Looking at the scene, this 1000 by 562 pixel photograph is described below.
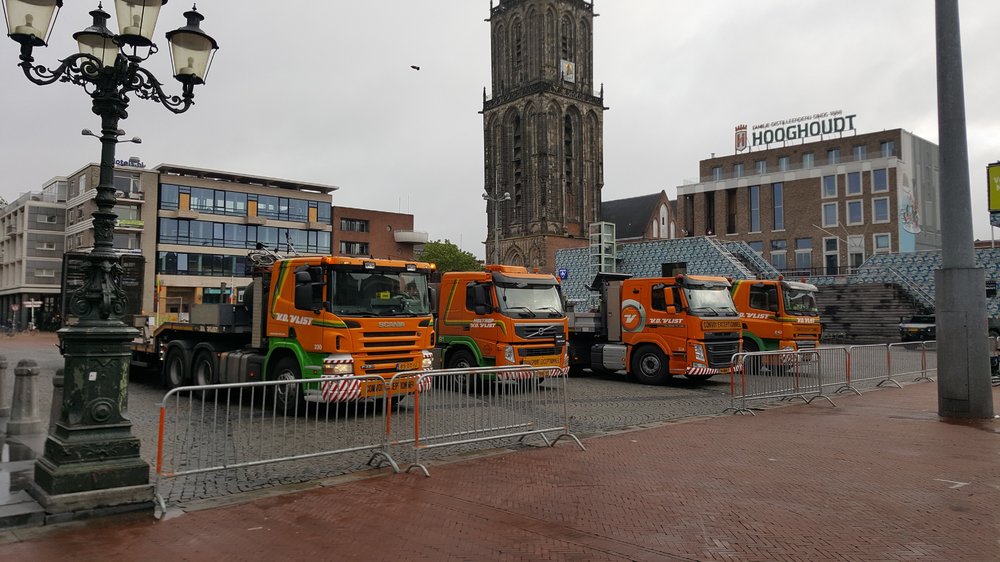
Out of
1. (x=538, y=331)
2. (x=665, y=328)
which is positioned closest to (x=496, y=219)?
(x=665, y=328)

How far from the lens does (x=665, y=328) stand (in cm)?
1702

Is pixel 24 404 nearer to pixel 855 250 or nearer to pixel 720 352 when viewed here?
pixel 720 352

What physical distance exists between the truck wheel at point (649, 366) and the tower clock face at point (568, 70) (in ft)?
223

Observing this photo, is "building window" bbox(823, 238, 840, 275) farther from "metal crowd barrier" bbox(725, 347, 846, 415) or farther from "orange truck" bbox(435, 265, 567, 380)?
"orange truck" bbox(435, 265, 567, 380)

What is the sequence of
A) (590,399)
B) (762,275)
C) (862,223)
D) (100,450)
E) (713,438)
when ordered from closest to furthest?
1. (100,450)
2. (713,438)
3. (590,399)
4. (762,275)
5. (862,223)

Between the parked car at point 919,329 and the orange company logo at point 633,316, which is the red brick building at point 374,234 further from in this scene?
the orange company logo at point 633,316

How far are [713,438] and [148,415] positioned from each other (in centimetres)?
898

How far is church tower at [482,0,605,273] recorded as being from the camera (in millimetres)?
79500

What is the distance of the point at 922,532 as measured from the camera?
550 cm

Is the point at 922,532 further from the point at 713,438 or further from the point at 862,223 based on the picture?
the point at 862,223

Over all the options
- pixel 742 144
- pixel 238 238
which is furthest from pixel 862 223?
pixel 238 238

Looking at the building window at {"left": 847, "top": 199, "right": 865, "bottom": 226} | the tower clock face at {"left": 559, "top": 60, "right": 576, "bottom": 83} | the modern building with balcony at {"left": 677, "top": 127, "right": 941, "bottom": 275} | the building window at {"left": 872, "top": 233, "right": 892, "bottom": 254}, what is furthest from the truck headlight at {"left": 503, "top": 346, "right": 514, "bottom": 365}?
the tower clock face at {"left": 559, "top": 60, "right": 576, "bottom": 83}

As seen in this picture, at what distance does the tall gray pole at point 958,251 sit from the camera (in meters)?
11.3

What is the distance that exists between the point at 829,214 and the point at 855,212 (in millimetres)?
2236
